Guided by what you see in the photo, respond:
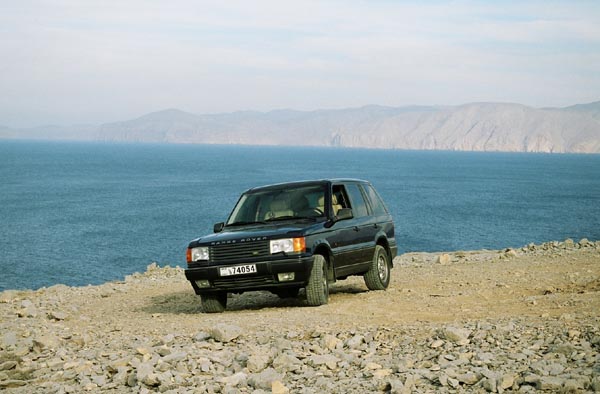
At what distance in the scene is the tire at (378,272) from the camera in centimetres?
1316

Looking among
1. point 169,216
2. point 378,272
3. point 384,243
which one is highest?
point 384,243

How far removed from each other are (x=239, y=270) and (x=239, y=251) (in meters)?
0.26

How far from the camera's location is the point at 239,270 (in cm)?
1105

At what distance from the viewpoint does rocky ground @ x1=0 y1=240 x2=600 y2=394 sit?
7090 millimetres

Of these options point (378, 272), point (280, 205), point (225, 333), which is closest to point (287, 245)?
point (280, 205)

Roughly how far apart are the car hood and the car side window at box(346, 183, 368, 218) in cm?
126

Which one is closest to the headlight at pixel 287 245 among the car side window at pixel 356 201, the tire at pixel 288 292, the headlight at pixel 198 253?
the tire at pixel 288 292

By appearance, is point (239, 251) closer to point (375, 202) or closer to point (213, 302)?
point (213, 302)

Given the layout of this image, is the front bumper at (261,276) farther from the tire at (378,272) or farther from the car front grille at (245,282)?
the tire at (378,272)

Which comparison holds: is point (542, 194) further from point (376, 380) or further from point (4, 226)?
point (376, 380)

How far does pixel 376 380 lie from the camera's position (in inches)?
280

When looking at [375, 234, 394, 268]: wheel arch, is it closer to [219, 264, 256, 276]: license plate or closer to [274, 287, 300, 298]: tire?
[274, 287, 300, 298]: tire

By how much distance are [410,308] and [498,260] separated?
782cm

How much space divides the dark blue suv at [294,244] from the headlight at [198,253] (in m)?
0.01
